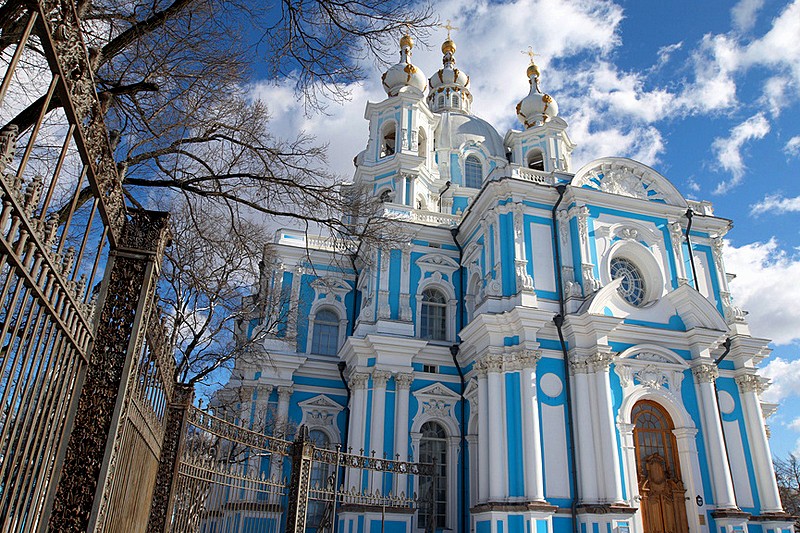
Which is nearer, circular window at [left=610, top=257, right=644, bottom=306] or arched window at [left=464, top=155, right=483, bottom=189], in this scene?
circular window at [left=610, top=257, right=644, bottom=306]

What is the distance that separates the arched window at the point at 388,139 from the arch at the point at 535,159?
575 cm

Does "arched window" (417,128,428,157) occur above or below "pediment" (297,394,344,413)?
above

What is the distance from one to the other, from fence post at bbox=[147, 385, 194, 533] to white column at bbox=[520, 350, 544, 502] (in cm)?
1130

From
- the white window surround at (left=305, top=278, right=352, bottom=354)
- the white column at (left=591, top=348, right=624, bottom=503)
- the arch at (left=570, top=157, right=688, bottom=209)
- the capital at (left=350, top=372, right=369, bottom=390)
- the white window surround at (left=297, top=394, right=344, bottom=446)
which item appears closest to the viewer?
the white column at (left=591, top=348, right=624, bottom=503)

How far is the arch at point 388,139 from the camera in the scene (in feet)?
88.8

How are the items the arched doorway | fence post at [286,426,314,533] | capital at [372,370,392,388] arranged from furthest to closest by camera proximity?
capital at [372,370,392,388] → the arched doorway → fence post at [286,426,314,533]

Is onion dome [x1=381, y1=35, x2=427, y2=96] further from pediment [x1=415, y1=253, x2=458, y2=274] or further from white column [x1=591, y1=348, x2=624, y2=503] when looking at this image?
white column [x1=591, y1=348, x2=624, y2=503]

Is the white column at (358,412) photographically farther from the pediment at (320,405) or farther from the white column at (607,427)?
the white column at (607,427)

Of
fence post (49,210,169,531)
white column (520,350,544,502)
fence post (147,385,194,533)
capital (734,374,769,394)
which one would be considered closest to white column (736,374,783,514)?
capital (734,374,769,394)

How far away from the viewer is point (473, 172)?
29.1 m

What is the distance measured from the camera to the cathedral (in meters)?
15.7

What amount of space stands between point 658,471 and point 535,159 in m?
15.1

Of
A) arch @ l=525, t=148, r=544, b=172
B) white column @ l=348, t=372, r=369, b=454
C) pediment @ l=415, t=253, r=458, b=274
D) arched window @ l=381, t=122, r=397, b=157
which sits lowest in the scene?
white column @ l=348, t=372, r=369, b=454

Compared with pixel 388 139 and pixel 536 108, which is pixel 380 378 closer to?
pixel 388 139
